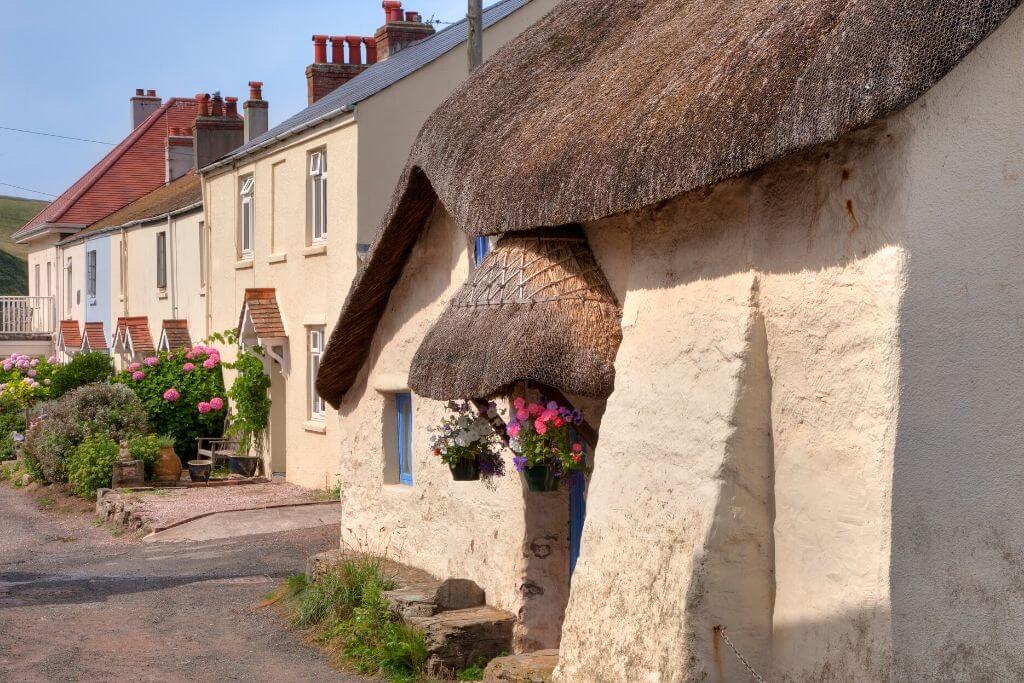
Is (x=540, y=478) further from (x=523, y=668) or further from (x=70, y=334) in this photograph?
(x=70, y=334)

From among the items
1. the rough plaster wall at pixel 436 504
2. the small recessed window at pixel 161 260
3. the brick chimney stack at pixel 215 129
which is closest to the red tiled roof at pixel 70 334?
the small recessed window at pixel 161 260

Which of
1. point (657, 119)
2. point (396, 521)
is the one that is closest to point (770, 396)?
point (657, 119)

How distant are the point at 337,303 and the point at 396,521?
285 inches

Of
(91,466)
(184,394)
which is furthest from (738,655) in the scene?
(184,394)

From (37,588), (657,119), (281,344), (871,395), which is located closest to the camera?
(871,395)

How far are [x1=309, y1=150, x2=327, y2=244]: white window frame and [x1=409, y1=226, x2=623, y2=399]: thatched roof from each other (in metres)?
10.9

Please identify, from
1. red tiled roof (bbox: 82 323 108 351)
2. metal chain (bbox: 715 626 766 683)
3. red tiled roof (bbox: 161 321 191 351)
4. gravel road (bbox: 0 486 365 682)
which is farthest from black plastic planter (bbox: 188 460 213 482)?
metal chain (bbox: 715 626 766 683)

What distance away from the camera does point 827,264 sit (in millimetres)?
5281

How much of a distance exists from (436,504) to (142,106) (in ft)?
110

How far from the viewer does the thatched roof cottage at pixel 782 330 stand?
4910 mm

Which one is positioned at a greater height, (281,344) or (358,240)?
(358,240)

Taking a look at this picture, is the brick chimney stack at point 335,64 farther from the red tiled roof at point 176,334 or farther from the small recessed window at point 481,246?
the small recessed window at point 481,246

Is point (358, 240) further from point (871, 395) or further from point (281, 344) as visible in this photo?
point (871, 395)

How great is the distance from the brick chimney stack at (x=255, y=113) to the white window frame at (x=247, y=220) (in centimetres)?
Result: 325
